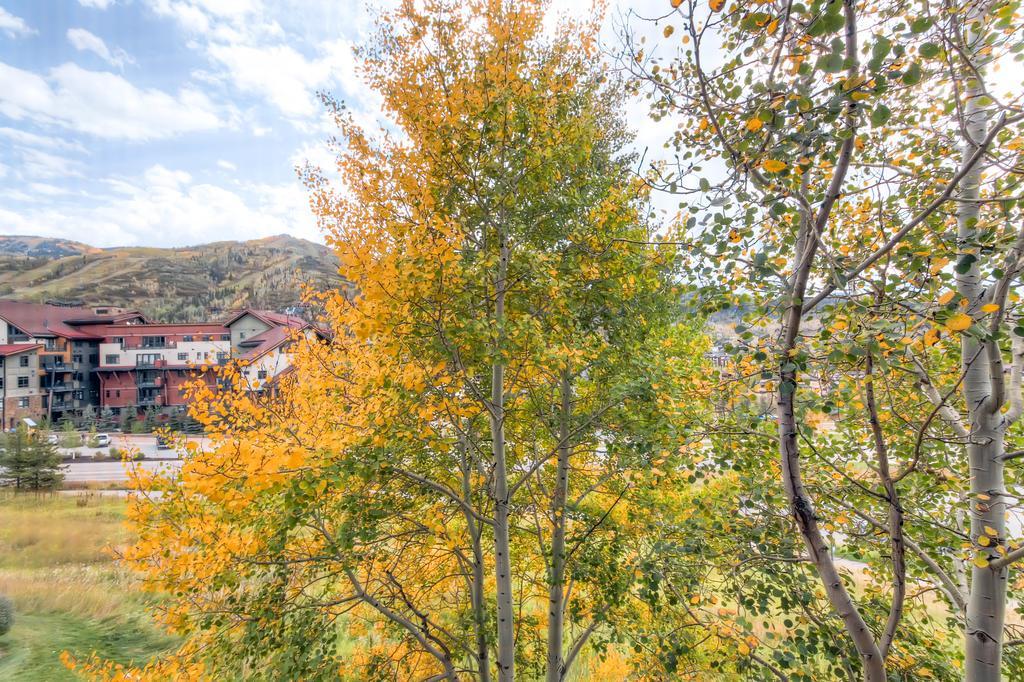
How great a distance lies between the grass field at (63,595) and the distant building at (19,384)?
22030 mm

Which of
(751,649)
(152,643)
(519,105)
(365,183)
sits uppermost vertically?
(519,105)

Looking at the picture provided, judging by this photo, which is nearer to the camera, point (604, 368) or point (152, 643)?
point (604, 368)

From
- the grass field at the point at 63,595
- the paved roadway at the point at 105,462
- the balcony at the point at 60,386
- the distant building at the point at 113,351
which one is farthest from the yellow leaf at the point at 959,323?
the balcony at the point at 60,386

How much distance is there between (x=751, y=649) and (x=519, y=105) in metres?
5.10

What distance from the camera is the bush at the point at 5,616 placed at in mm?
10391

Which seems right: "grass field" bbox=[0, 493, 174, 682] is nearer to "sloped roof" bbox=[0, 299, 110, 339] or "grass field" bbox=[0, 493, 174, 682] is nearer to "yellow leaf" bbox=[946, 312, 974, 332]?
"yellow leaf" bbox=[946, 312, 974, 332]

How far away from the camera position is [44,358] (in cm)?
3691

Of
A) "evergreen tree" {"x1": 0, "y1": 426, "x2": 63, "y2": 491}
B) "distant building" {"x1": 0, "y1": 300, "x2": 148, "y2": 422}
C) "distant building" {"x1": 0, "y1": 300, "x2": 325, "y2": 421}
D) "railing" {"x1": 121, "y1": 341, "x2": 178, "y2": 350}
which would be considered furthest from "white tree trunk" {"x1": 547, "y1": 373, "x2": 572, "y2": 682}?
"distant building" {"x1": 0, "y1": 300, "x2": 148, "y2": 422}

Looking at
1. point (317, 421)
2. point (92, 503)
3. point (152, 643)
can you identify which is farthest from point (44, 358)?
point (317, 421)

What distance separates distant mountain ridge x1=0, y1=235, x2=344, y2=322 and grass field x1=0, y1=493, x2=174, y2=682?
56460mm

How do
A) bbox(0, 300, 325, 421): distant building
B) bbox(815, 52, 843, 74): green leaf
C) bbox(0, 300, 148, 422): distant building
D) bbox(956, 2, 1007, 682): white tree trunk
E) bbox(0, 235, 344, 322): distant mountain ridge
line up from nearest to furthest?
bbox(815, 52, 843, 74): green leaf → bbox(956, 2, 1007, 682): white tree trunk → bbox(0, 300, 148, 422): distant building → bbox(0, 300, 325, 421): distant building → bbox(0, 235, 344, 322): distant mountain ridge

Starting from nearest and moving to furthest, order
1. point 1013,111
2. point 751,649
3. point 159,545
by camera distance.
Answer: point 1013,111 → point 751,649 → point 159,545

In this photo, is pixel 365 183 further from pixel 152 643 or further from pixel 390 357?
pixel 152 643

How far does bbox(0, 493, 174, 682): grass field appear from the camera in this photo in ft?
33.5
